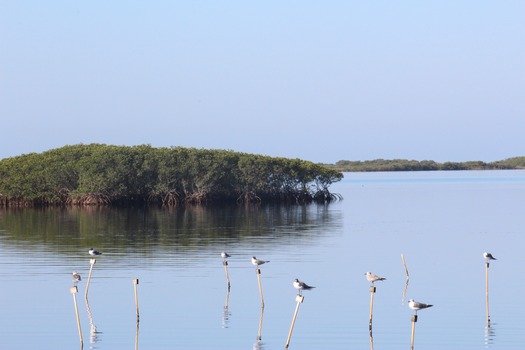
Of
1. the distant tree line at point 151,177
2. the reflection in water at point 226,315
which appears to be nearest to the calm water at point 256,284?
the reflection in water at point 226,315

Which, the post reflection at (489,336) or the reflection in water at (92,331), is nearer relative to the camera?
the post reflection at (489,336)

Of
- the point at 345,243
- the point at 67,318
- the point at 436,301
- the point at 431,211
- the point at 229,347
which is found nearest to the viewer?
the point at 229,347

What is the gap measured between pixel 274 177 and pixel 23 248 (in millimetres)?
46234

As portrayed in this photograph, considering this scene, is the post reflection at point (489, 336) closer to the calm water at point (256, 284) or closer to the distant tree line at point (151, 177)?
the calm water at point (256, 284)

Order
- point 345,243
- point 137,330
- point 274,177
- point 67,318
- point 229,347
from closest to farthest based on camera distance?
point 229,347, point 137,330, point 67,318, point 345,243, point 274,177

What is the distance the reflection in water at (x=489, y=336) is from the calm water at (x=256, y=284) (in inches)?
1.7

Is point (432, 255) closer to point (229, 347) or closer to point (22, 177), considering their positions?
point (229, 347)

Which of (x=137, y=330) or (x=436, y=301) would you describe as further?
(x=436, y=301)

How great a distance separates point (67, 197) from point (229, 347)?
62142 millimetres

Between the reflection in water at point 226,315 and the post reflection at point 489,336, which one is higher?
the reflection in water at point 226,315

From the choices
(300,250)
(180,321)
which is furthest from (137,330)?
(300,250)

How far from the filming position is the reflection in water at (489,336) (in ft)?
67.2

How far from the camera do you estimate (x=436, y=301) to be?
1003 inches

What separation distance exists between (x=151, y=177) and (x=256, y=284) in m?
53.3
